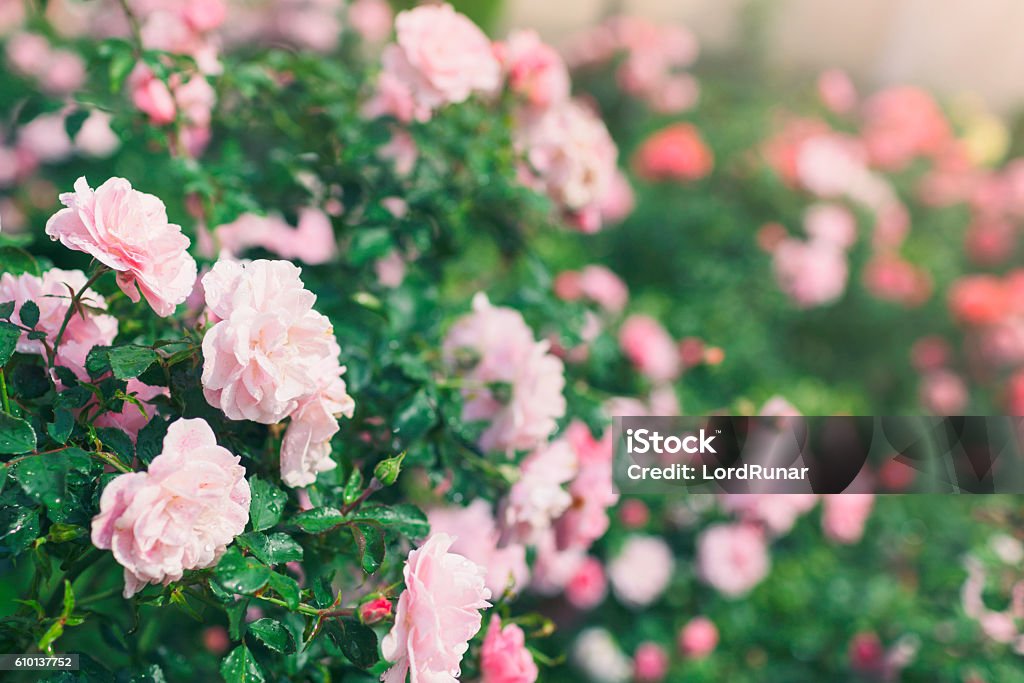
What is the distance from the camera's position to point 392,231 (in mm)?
1205

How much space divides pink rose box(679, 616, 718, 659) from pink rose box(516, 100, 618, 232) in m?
0.99

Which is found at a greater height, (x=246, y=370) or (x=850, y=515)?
(x=246, y=370)

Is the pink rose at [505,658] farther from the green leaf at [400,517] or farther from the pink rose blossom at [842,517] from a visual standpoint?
the pink rose blossom at [842,517]

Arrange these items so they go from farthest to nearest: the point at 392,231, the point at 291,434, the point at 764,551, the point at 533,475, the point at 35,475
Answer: the point at 764,551 → the point at 392,231 → the point at 533,475 → the point at 291,434 → the point at 35,475

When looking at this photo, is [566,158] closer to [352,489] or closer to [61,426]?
[352,489]

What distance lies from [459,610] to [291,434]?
241mm

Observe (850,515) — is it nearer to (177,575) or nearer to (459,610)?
(459,610)

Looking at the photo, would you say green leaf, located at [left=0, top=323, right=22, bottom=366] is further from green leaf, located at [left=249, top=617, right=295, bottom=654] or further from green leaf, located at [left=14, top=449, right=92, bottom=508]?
green leaf, located at [left=249, top=617, right=295, bottom=654]

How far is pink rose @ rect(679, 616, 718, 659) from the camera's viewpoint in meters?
1.84

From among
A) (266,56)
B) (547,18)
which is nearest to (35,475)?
(266,56)

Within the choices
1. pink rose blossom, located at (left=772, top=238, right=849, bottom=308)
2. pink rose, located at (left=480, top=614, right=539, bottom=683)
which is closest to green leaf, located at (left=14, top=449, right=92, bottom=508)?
pink rose, located at (left=480, top=614, right=539, bottom=683)

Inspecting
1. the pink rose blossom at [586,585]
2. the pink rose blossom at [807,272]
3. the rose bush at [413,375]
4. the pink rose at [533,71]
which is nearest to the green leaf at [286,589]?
the rose bush at [413,375]

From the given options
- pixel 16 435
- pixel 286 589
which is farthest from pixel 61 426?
pixel 286 589

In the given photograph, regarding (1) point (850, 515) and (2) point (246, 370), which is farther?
(1) point (850, 515)
